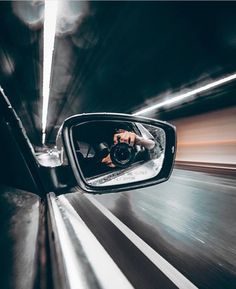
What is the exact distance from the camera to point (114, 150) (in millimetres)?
1138

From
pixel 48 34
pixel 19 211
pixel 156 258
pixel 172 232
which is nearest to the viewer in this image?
pixel 19 211

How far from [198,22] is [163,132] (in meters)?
8.92

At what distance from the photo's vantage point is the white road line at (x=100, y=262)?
86.7 inches

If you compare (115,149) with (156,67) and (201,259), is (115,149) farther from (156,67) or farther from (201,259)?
(156,67)

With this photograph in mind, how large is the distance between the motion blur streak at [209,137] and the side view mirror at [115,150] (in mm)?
12373

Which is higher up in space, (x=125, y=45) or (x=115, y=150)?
(x=125, y=45)

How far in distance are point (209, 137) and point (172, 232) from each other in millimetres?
13222

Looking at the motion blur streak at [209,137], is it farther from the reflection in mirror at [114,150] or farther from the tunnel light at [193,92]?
the reflection in mirror at [114,150]

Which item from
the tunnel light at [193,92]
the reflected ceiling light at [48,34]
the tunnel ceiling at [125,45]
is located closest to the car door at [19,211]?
the tunnel ceiling at [125,45]

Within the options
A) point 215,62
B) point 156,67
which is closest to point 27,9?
point 156,67

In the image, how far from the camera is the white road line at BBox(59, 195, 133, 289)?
2.20 m

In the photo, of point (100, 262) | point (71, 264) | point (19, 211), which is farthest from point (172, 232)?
point (19, 211)

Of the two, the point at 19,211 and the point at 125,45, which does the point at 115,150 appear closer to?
the point at 19,211

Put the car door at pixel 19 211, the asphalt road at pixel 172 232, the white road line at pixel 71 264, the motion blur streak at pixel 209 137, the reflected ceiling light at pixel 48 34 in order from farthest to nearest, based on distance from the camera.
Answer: the motion blur streak at pixel 209 137
the reflected ceiling light at pixel 48 34
the asphalt road at pixel 172 232
the white road line at pixel 71 264
the car door at pixel 19 211
